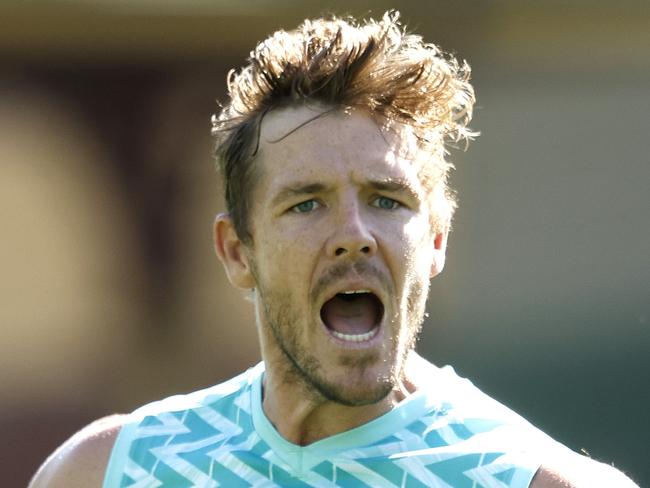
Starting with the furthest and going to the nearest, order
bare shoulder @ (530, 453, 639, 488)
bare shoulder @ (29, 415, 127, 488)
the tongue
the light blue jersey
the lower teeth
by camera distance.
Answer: bare shoulder @ (29, 415, 127, 488) < the tongue < the lower teeth < the light blue jersey < bare shoulder @ (530, 453, 639, 488)

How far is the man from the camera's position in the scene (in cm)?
357

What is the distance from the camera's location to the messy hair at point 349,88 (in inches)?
149

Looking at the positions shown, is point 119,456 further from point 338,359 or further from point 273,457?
point 338,359

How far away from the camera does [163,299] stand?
11602 millimetres

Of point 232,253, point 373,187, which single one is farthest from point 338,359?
point 232,253

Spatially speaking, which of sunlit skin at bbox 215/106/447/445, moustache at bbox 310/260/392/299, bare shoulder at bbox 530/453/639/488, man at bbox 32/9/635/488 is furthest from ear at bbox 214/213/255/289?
bare shoulder at bbox 530/453/639/488

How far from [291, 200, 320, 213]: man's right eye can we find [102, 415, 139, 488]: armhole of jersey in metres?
A: 0.75

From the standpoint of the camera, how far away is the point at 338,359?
3.61m

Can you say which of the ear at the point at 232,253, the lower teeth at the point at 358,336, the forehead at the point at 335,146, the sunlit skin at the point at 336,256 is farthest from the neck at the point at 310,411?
the forehead at the point at 335,146

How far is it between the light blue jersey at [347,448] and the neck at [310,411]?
0.03 m

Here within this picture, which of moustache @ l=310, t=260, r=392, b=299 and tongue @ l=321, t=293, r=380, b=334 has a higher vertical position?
moustache @ l=310, t=260, r=392, b=299

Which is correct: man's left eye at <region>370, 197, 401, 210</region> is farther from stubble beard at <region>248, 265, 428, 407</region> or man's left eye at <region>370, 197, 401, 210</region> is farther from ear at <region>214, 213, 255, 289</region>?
ear at <region>214, 213, 255, 289</region>

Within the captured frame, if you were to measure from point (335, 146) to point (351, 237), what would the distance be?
26cm

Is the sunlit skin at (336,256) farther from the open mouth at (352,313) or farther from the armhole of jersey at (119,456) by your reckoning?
the armhole of jersey at (119,456)
